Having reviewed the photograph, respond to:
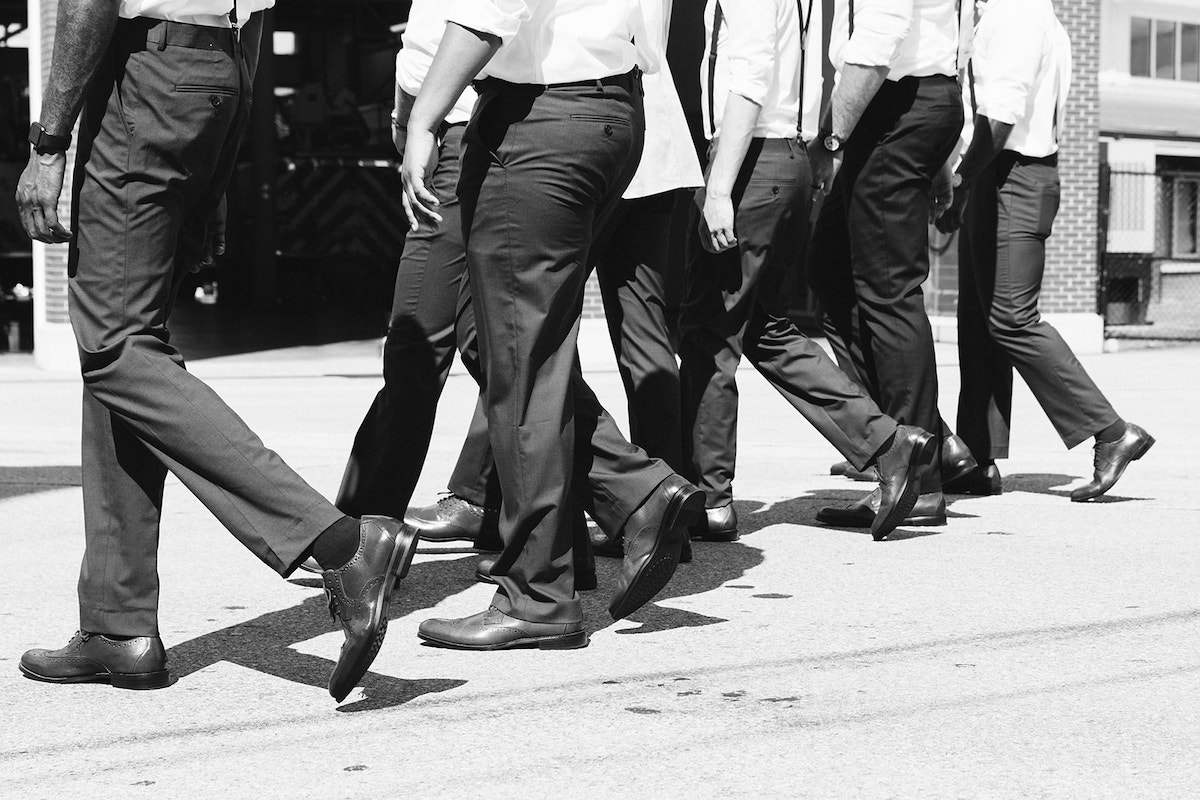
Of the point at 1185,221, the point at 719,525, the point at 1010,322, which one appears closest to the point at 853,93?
the point at 1010,322

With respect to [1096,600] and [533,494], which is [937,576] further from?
[533,494]

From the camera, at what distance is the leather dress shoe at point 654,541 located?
3.87 meters

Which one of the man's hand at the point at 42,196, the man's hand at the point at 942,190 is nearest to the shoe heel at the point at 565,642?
the man's hand at the point at 42,196

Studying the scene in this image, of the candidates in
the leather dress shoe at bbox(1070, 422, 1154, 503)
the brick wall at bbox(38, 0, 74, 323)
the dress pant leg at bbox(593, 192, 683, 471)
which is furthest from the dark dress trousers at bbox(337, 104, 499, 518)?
the brick wall at bbox(38, 0, 74, 323)

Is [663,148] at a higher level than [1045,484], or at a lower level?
higher

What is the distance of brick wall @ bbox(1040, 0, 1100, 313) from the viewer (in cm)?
1562

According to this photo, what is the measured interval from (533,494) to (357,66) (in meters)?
24.1

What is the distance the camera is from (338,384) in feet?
38.1

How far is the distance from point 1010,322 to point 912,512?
103cm

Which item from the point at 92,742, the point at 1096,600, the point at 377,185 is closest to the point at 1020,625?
the point at 1096,600

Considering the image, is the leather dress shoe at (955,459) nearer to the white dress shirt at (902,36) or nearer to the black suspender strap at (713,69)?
the white dress shirt at (902,36)

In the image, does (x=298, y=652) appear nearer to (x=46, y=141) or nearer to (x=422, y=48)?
(x=46, y=141)

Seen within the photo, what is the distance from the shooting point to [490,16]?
3535 millimetres

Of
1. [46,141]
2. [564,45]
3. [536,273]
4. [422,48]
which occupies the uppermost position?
[422,48]
